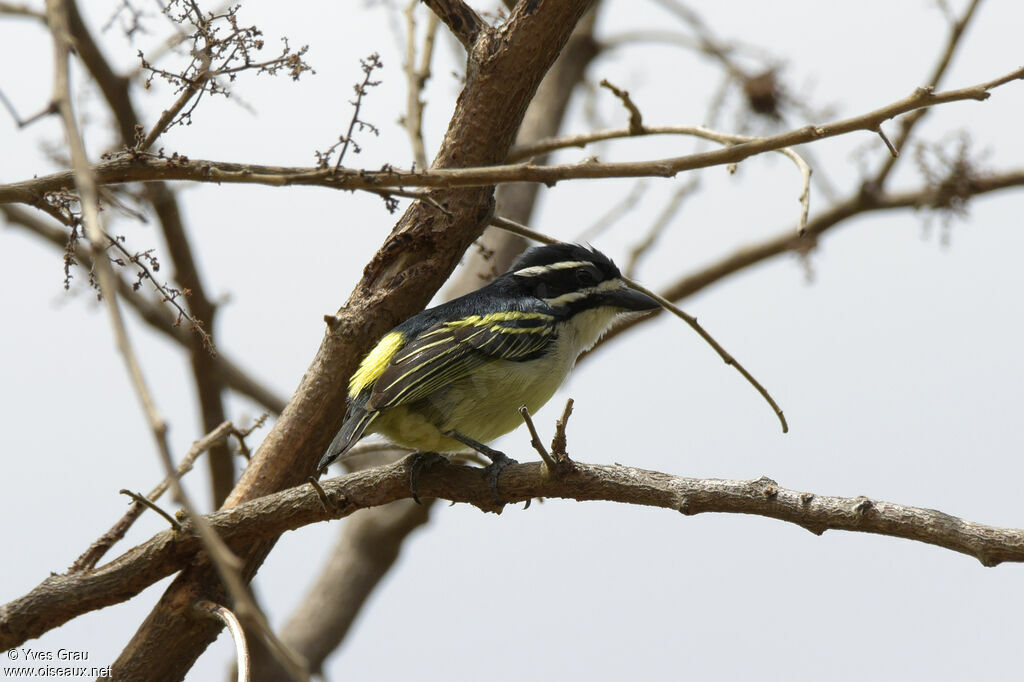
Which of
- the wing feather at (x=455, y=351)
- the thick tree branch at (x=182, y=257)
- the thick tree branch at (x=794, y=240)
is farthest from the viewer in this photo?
the thick tree branch at (x=794, y=240)

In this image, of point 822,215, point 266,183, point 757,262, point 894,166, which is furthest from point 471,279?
point 266,183

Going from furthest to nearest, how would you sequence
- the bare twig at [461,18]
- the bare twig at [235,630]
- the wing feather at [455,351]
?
the bare twig at [461,18]
the wing feather at [455,351]
the bare twig at [235,630]

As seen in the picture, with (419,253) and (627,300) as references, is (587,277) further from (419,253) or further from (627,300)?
(419,253)

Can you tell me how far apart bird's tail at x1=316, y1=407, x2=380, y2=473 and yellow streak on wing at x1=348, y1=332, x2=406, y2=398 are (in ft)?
0.72

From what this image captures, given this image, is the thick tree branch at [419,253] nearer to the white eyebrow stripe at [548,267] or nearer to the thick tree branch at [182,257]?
the white eyebrow stripe at [548,267]

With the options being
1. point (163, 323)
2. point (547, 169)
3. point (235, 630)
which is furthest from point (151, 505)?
point (163, 323)

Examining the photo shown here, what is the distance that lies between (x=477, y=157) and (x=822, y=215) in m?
4.10

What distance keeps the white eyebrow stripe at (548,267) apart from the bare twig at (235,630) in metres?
2.47

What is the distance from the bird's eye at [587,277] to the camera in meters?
5.73

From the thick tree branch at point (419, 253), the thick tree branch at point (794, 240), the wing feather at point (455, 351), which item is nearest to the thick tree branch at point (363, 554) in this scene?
the thick tree branch at point (794, 240)

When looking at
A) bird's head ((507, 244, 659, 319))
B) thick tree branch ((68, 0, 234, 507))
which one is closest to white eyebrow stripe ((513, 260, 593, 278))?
bird's head ((507, 244, 659, 319))

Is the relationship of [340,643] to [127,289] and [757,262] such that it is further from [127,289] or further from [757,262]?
[757,262]

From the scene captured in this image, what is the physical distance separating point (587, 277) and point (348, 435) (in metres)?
1.84

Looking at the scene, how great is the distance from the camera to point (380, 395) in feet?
15.1
